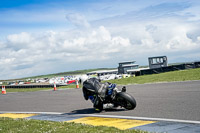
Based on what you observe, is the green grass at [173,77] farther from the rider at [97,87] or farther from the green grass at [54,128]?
the green grass at [54,128]

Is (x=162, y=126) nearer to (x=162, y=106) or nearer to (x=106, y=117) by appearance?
(x=106, y=117)

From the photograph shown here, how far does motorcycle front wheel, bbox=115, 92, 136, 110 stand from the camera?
902cm

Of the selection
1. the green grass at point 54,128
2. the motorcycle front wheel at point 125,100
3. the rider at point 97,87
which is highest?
the rider at point 97,87

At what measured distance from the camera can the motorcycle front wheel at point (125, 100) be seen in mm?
9016

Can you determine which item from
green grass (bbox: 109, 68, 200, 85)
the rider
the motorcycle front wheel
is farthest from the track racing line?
green grass (bbox: 109, 68, 200, 85)

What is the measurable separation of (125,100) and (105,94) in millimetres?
667

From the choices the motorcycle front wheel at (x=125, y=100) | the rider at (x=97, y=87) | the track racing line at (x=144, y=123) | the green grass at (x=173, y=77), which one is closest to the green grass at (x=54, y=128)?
the track racing line at (x=144, y=123)

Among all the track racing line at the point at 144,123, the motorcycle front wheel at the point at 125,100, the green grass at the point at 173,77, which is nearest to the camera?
the track racing line at the point at 144,123

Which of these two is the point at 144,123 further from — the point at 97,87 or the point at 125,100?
the point at 97,87

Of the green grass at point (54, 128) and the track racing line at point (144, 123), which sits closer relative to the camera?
the track racing line at point (144, 123)

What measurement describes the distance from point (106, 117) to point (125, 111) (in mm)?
919

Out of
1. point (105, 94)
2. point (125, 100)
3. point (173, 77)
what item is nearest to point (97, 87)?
point (105, 94)

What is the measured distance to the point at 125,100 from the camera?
907 centimetres

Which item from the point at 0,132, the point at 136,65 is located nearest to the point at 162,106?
the point at 0,132
